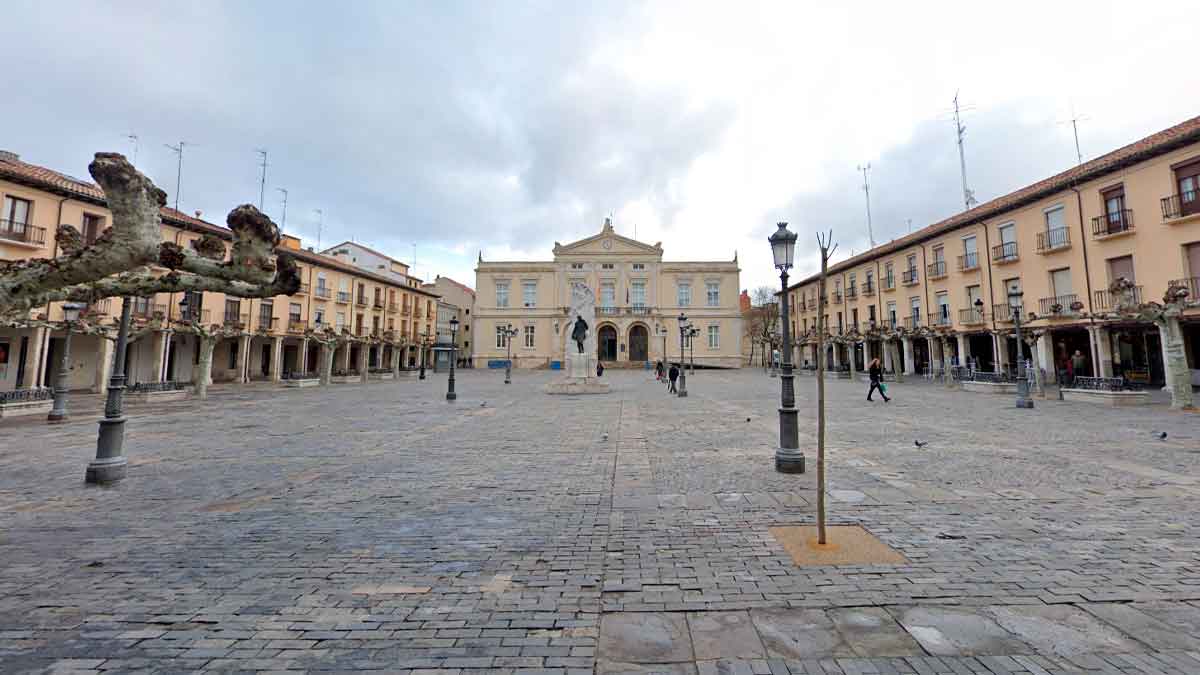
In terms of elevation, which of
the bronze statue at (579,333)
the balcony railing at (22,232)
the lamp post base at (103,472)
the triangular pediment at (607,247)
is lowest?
the lamp post base at (103,472)

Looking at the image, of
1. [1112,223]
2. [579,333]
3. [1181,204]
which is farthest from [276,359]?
[1181,204]

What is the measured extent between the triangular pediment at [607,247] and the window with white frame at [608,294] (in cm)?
360

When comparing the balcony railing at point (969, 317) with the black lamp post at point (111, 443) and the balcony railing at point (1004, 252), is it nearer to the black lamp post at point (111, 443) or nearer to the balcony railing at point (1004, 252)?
the balcony railing at point (1004, 252)

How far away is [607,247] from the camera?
55062 mm

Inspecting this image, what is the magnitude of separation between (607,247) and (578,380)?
1391 inches

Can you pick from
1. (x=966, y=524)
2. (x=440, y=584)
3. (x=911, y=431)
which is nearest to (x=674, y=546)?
(x=440, y=584)

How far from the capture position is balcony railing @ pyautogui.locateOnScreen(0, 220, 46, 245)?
18.1m

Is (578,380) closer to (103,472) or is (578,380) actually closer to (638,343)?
(103,472)

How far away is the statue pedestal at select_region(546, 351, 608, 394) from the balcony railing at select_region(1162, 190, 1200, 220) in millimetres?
22790

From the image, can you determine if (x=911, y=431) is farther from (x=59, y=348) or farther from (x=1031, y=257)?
(x=59, y=348)

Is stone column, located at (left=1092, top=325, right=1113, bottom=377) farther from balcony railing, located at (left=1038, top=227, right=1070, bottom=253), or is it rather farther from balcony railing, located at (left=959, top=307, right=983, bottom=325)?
balcony railing, located at (left=959, top=307, right=983, bottom=325)

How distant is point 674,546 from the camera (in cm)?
396

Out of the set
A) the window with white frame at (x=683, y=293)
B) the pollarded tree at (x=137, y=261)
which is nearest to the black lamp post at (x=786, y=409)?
the pollarded tree at (x=137, y=261)

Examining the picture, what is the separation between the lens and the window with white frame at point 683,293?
54562mm
